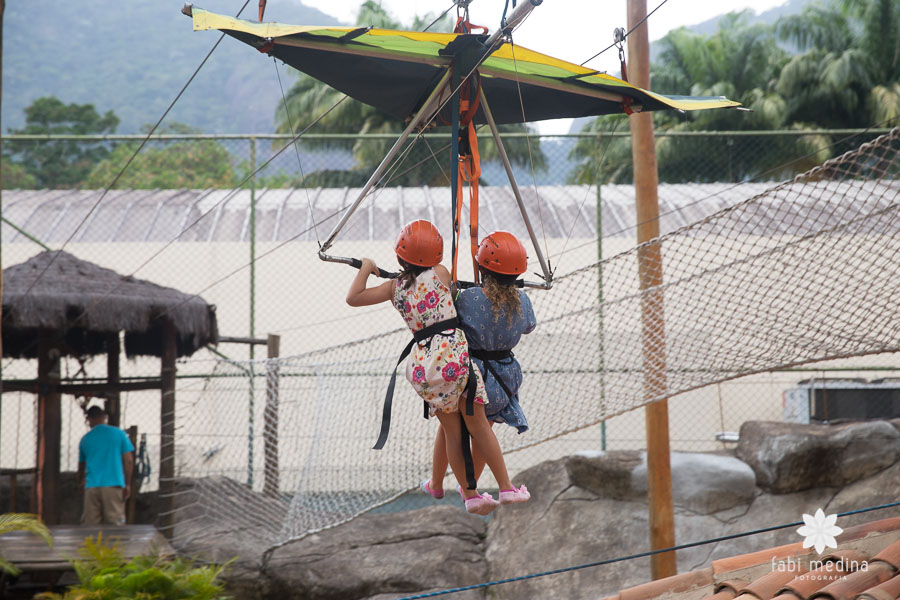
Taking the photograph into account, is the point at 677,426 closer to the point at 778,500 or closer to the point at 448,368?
the point at 778,500

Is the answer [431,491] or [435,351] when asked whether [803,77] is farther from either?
[435,351]

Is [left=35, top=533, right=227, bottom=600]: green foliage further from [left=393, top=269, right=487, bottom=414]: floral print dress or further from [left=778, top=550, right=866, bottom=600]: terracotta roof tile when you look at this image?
[left=778, top=550, right=866, bottom=600]: terracotta roof tile

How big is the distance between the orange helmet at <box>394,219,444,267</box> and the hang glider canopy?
0.47m

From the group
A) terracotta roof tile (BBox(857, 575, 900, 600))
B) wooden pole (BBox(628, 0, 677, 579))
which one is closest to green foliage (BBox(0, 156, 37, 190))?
wooden pole (BBox(628, 0, 677, 579))

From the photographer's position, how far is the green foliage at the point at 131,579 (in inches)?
192

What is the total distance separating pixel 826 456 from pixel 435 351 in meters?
4.27

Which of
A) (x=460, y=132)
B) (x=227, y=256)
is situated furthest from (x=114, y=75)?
(x=460, y=132)

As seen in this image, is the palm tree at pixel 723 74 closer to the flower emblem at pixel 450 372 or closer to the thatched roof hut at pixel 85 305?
→ the thatched roof hut at pixel 85 305

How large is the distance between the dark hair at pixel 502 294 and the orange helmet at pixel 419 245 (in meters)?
0.15

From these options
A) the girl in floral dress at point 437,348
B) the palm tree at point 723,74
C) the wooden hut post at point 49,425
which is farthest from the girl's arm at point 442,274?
the palm tree at point 723,74

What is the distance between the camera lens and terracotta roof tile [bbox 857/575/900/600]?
2.50m

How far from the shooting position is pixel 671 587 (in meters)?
3.28

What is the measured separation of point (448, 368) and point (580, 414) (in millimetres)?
2270

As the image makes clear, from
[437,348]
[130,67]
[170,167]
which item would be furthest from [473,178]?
[130,67]
